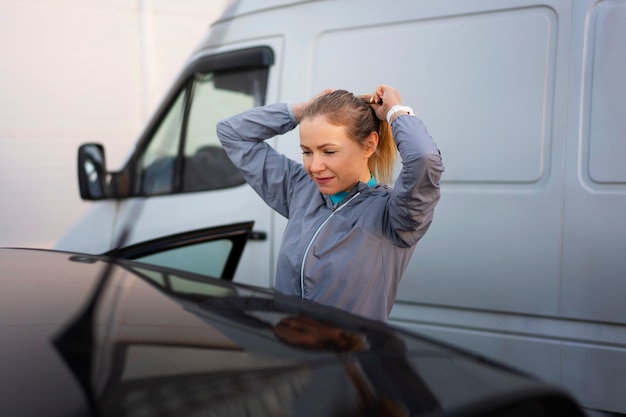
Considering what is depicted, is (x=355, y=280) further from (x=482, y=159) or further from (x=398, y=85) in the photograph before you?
(x=398, y=85)

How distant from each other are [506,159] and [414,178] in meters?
1.14

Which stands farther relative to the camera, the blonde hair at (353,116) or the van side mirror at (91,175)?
the van side mirror at (91,175)

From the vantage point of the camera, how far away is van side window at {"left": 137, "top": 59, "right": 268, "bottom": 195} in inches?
140

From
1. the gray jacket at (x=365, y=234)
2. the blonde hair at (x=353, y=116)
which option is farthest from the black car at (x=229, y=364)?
the blonde hair at (x=353, y=116)

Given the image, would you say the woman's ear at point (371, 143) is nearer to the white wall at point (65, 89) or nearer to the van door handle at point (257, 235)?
the van door handle at point (257, 235)

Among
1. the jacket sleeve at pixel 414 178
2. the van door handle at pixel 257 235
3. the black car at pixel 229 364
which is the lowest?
the black car at pixel 229 364

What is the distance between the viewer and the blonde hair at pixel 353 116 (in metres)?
1.94

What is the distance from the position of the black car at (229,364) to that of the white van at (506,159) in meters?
1.45

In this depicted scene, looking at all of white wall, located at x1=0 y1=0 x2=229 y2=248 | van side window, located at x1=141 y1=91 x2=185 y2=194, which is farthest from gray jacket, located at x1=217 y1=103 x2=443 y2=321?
white wall, located at x1=0 y1=0 x2=229 y2=248

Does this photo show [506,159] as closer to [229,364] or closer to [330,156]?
[330,156]

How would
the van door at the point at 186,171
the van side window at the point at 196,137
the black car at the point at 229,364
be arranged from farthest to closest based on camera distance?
the van side window at the point at 196,137, the van door at the point at 186,171, the black car at the point at 229,364

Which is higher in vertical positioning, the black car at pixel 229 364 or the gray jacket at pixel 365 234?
the gray jacket at pixel 365 234

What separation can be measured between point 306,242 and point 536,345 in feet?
4.06

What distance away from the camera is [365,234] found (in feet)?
6.22
